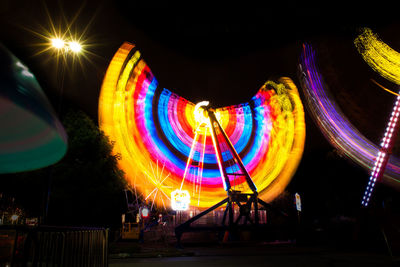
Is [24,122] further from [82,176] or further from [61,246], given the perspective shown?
[82,176]

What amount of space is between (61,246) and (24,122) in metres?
3.04

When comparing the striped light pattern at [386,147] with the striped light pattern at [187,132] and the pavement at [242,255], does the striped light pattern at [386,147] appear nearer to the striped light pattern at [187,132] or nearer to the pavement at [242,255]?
the pavement at [242,255]

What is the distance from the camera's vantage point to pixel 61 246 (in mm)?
4383

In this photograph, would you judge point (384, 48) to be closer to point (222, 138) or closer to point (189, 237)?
point (222, 138)

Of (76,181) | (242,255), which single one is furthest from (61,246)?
(76,181)

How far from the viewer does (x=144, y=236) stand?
25.5m

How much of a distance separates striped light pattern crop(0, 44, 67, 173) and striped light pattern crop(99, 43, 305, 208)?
15.0 meters

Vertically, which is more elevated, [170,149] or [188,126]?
[188,126]

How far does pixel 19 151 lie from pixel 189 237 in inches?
761

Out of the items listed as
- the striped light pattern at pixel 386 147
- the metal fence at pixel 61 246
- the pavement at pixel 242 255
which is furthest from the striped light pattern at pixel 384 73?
the metal fence at pixel 61 246

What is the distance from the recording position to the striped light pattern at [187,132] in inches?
727

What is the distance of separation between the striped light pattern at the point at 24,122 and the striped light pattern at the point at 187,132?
49.4ft

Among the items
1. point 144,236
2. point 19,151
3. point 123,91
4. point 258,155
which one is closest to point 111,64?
point 123,91

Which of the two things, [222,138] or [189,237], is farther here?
[222,138]
